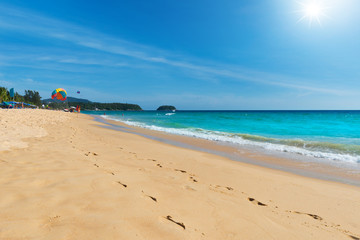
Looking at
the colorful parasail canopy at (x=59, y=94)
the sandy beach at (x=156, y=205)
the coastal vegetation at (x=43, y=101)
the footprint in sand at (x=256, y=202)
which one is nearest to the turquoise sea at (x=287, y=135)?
the sandy beach at (x=156, y=205)

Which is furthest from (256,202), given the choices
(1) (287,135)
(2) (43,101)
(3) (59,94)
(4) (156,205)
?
(2) (43,101)

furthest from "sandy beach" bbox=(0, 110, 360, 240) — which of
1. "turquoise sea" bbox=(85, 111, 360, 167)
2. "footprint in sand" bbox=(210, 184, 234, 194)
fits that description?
"turquoise sea" bbox=(85, 111, 360, 167)

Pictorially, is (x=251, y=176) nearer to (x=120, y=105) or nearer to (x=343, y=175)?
(x=343, y=175)

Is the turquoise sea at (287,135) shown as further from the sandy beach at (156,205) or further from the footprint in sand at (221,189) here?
the footprint in sand at (221,189)

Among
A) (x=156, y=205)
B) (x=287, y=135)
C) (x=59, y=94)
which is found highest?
(x=59, y=94)

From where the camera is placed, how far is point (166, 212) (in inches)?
98.5

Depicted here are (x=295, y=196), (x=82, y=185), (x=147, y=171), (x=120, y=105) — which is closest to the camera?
(x=82, y=185)

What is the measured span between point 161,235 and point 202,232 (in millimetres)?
485

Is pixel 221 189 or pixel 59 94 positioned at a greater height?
pixel 59 94

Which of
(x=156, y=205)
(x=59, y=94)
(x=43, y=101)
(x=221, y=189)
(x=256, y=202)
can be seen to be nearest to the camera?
(x=156, y=205)

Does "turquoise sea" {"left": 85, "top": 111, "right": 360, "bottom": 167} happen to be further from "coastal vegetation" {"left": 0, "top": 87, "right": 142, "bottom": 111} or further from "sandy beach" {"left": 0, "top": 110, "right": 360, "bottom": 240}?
"coastal vegetation" {"left": 0, "top": 87, "right": 142, "bottom": 111}

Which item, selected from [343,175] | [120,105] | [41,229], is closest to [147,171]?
[41,229]

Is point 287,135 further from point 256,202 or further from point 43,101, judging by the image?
point 43,101

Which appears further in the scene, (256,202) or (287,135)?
(287,135)
